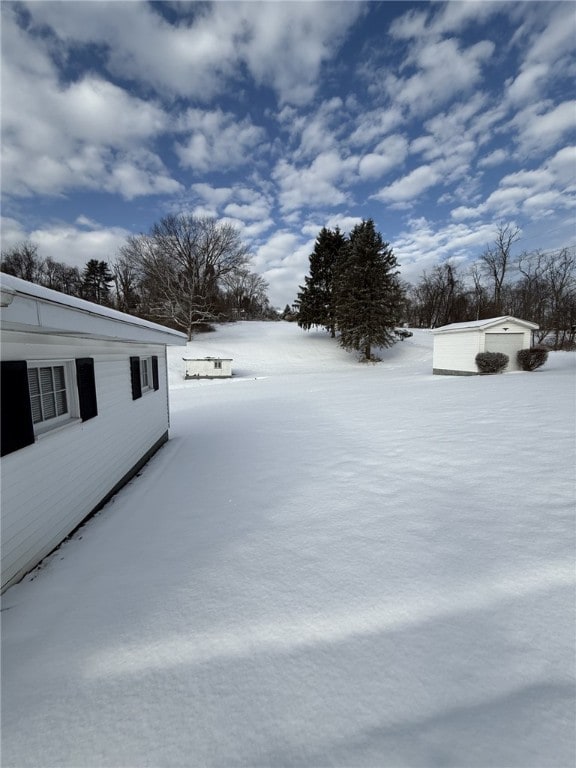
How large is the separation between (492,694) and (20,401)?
3648 millimetres

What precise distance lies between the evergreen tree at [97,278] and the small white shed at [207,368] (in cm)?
2912

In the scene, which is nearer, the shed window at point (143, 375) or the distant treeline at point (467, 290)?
the shed window at point (143, 375)

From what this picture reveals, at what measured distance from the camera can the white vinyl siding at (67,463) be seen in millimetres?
2611

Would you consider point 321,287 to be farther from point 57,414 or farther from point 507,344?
point 57,414

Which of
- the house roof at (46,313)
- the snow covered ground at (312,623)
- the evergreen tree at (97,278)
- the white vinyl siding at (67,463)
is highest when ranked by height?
the evergreen tree at (97,278)

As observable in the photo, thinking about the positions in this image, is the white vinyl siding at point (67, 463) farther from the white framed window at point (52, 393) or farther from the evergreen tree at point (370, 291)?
the evergreen tree at point (370, 291)

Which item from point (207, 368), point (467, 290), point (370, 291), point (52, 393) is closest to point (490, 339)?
point (370, 291)

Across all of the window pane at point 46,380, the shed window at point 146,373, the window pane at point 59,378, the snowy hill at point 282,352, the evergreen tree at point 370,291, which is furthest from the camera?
the evergreen tree at point 370,291

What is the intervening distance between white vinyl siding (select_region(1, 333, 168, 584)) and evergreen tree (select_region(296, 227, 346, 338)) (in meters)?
24.6

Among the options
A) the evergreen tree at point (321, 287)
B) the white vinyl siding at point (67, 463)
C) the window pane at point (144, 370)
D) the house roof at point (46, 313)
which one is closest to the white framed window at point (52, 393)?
the white vinyl siding at point (67, 463)

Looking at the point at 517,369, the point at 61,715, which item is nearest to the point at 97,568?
the point at 61,715

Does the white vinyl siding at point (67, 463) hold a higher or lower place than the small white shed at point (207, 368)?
lower

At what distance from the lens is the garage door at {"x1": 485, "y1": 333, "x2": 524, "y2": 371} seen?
15.0 metres

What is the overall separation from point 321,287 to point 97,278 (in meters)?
30.7
